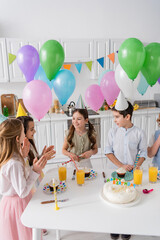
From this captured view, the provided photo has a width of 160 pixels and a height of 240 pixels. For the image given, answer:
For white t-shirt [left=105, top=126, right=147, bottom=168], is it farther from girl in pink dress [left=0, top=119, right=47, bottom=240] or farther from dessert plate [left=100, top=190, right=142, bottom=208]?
girl in pink dress [left=0, top=119, right=47, bottom=240]

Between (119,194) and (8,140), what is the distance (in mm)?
801

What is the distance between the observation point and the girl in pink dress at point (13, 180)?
1295mm

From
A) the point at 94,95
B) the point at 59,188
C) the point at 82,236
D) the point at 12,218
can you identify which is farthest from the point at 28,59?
the point at 82,236

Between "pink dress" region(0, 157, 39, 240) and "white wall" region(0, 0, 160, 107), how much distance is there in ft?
9.30

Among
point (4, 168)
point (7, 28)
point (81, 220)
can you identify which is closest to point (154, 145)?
point (81, 220)

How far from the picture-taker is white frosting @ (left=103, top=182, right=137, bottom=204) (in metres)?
1.24

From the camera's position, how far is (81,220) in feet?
3.68

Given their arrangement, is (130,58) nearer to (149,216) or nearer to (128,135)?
(128,135)

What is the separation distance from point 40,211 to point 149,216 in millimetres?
631

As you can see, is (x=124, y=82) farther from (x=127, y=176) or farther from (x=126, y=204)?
(x=126, y=204)

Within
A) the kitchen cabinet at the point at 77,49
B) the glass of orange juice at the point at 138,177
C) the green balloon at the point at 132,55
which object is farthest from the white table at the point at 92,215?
the kitchen cabinet at the point at 77,49

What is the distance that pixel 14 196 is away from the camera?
139 cm

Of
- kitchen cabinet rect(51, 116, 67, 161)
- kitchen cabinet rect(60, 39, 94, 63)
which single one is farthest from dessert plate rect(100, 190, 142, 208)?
kitchen cabinet rect(60, 39, 94, 63)

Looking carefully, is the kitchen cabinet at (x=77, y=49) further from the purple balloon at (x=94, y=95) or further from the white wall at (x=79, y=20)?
the purple balloon at (x=94, y=95)
